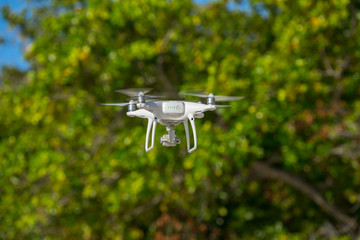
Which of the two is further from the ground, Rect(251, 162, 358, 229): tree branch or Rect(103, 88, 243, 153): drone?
Rect(103, 88, 243, 153): drone

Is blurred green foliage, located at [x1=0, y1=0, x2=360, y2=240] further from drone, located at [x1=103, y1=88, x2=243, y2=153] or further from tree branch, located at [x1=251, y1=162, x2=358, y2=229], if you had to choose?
drone, located at [x1=103, y1=88, x2=243, y2=153]

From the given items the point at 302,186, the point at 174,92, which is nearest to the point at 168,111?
the point at 174,92

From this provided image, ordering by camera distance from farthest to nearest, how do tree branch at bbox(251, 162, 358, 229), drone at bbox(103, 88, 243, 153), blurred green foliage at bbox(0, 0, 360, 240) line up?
tree branch at bbox(251, 162, 358, 229)
blurred green foliage at bbox(0, 0, 360, 240)
drone at bbox(103, 88, 243, 153)

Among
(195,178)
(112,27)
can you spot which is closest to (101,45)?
(112,27)

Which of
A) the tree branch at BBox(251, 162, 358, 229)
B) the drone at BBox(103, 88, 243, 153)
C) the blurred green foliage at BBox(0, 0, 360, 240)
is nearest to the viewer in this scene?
the drone at BBox(103, 88, 243, 153)

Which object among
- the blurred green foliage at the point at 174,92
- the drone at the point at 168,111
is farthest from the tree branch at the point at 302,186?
the drone at the point at 168,111

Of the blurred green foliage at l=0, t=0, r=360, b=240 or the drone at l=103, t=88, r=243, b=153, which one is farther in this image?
the blurred green foliage at l=0, t=0, r=360, b=240

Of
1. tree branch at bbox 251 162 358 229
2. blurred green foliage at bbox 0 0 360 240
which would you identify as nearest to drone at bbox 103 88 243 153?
blurred green foliage at bbox 0 0 360 240
